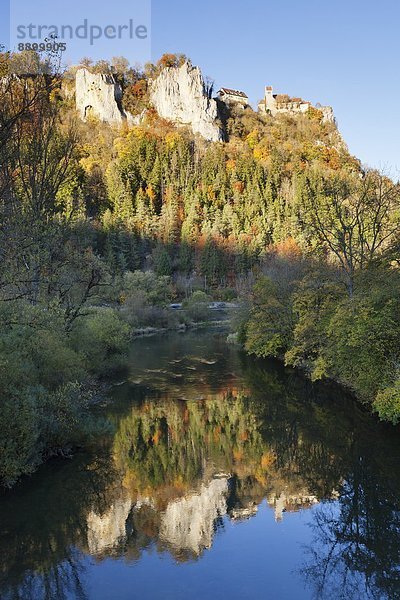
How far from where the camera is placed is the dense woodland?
16.2m

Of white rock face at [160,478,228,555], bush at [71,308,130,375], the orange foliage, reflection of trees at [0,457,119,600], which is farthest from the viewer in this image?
the orange foliage

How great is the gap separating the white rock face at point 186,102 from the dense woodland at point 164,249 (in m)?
3.93

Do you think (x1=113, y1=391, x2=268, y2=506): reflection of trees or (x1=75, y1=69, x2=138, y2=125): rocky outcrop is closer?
(x1=113, y1=391, x2=268, y2=506): reflection of trees

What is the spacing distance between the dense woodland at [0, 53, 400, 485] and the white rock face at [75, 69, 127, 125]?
15.0 ft

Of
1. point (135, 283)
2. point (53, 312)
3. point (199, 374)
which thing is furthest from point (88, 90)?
point (53, 312)

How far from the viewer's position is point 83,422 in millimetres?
17781

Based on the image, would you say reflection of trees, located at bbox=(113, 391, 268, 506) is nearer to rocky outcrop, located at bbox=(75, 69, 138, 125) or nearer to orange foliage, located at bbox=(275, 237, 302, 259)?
orange foliage, located at bbox=(275, 237, 302, 259)

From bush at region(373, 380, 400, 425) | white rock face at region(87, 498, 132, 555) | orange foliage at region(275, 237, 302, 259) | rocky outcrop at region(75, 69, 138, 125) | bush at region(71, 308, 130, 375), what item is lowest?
white rock face at region(87, 498, 132, 555)

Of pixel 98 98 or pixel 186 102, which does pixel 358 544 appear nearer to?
pixel 98 98

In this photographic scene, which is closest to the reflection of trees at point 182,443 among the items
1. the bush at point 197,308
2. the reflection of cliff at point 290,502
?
the reflection of cliff at point 290,502

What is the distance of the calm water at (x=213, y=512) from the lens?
35.5 feet

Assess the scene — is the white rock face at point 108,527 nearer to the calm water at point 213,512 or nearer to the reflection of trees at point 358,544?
the calm water at point 213,512

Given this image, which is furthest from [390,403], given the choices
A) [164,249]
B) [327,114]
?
[327,114]

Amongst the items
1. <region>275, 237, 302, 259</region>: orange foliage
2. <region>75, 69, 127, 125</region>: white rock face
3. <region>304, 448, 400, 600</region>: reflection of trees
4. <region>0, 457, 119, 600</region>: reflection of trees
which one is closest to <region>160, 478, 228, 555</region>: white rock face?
<region>0, 457, 119, 600</region>: reflection of trees
